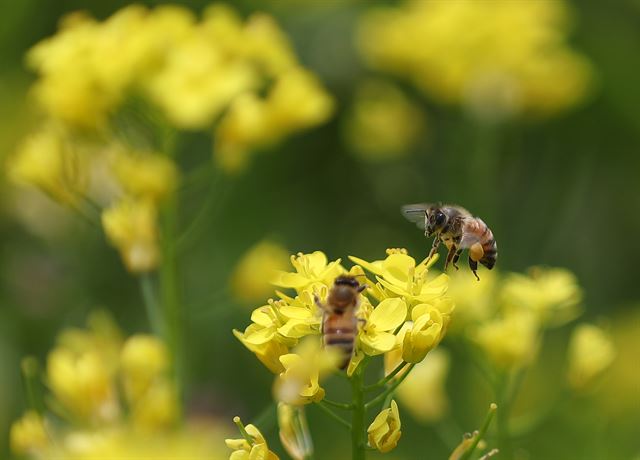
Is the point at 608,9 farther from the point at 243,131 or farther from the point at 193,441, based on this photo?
the point at 193,441

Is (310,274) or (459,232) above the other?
(310,274)

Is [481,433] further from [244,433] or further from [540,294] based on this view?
[540,294]

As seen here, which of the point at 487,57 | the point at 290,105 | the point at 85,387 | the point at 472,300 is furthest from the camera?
the point at 487,57

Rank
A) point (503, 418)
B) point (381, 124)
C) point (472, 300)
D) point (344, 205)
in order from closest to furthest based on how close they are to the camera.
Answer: point (503, 418)
point (472, 300)
point (381, 124)
point (344, 205)

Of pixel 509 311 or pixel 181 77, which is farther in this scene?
pixel 181 77

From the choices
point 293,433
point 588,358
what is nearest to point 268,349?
point 293,433

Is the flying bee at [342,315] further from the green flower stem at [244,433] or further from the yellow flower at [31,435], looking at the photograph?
the yellow flower at [31,435]

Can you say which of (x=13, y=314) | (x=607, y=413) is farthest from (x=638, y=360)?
(x=13, y=314)
